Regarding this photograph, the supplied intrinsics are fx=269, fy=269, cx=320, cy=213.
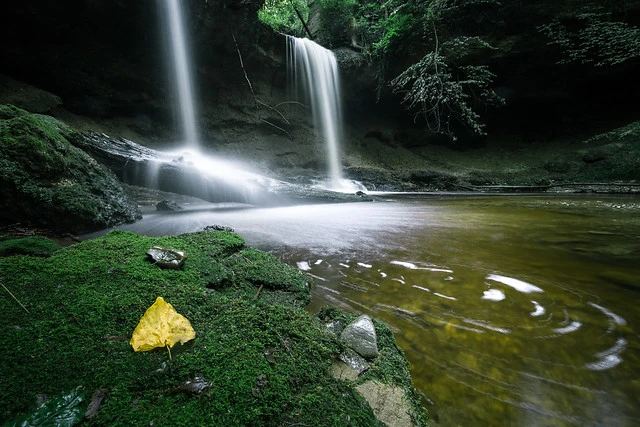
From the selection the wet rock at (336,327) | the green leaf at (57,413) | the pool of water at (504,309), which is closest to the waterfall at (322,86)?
the pool of water at (504,309)

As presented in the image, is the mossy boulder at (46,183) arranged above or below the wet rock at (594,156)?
below

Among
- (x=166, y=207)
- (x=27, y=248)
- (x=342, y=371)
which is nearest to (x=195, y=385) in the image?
(x=342, y=371)

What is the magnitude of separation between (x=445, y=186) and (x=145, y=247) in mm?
13604

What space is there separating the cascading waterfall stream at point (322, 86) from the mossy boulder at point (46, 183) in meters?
10.2

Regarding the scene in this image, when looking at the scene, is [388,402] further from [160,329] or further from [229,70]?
[229,70]

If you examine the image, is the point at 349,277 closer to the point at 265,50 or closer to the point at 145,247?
the point at 145,247

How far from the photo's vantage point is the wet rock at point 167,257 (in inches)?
61.8

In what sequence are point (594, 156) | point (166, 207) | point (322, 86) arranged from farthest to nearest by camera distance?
1. point (322, 86)
2. point (594, 156)
3. point (166, 207)

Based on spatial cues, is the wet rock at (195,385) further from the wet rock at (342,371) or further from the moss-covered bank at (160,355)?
the wet rock at (342,371)

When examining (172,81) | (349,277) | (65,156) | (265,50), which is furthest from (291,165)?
(349,277)

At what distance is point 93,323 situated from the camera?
989mm

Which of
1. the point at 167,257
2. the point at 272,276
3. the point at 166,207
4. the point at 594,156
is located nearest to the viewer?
the point at 167,257

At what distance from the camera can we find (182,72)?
1180cm

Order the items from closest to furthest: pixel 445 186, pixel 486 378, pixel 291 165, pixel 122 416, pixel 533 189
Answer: pixel 122 416, pixel 486 378, pixel 533 189, pixel 445 186, pixel 291 165
